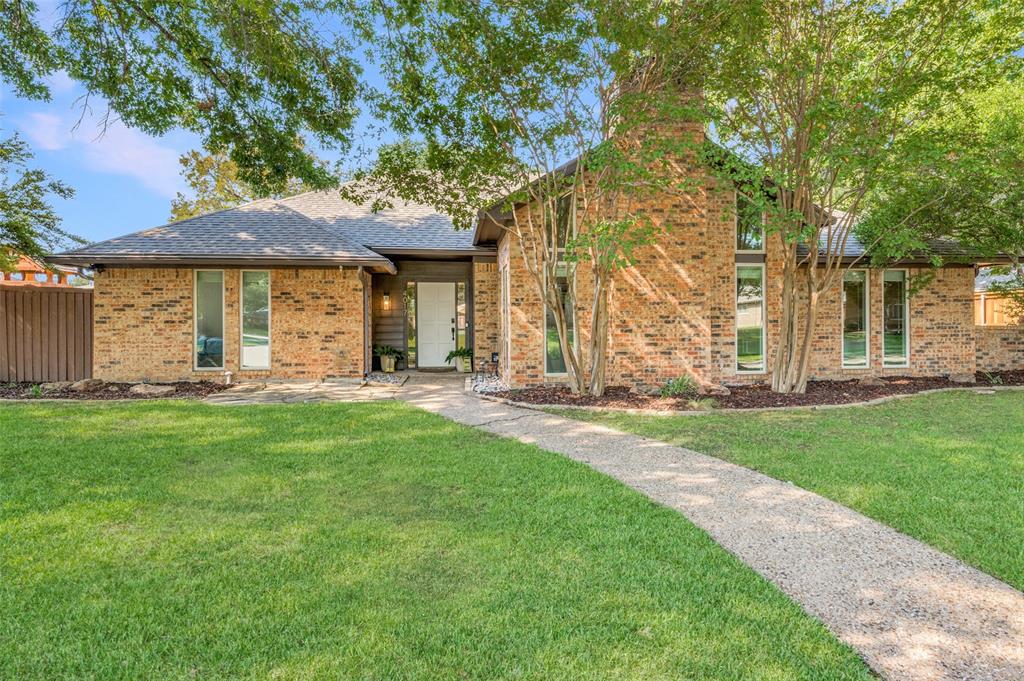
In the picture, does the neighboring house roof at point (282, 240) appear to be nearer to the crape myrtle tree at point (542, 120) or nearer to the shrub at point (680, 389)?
the crape myrtle tree at point (542, 120)

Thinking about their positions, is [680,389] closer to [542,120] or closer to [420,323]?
[542,120]

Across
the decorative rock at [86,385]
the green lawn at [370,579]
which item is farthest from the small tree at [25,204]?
the green lawn at [370,579]

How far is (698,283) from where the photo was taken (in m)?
9.76

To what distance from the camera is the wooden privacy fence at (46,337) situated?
10805mm

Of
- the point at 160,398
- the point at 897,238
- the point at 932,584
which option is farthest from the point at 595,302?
the point at 160,398

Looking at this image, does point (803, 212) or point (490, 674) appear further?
point (803, 212)

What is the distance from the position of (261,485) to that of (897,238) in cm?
915

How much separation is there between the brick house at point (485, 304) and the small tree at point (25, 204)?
3618mm

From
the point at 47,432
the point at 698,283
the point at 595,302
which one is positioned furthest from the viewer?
the point at 698,283

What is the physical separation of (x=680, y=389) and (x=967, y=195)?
21.7 feet

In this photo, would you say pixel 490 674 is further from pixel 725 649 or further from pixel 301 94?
pixel 301 94

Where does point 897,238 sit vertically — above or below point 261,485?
above

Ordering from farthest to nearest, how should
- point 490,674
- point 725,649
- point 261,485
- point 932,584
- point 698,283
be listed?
1. point 698,283
2. point 261,485
3. point 932,584
4. point 725,649
5. point 490,674

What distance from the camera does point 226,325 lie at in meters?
10.7
